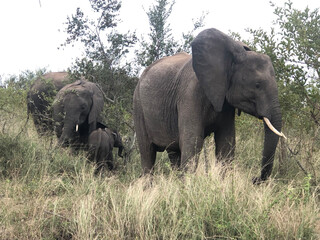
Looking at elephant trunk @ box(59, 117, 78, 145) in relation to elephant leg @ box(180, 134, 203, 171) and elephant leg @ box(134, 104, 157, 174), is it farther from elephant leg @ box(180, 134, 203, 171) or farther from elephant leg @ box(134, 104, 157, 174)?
elephant leg @ box(180, 134, 203, 171)

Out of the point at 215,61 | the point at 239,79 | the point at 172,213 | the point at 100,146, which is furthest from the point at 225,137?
the point at 100,146

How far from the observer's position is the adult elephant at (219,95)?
17.9ft

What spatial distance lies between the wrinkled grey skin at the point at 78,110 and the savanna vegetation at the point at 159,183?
460 mm

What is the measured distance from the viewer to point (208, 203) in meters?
4.34

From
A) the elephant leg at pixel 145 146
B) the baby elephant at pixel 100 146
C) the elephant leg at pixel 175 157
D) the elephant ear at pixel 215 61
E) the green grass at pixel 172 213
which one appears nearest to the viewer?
the green grass at pixel 172 213

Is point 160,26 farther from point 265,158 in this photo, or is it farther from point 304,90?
point 265,158

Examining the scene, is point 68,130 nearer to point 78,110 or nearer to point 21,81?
point 78,110

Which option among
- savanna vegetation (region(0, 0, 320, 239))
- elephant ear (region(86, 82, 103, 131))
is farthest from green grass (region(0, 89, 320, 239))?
elephant ear (region(86, 82, 103, 131))

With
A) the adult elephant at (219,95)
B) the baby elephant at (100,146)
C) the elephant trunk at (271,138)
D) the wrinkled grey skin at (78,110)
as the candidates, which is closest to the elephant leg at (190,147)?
the adult elephant at (219,95)

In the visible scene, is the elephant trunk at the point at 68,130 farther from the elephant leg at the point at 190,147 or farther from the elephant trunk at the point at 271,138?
the elephant trunk at the point at 271,138

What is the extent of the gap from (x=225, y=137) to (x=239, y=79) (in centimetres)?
78

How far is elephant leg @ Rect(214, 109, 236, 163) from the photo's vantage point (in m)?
5.96

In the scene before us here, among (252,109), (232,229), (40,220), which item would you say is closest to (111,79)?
(252,109)

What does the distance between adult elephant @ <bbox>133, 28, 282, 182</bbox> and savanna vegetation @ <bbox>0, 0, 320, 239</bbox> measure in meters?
0.36
